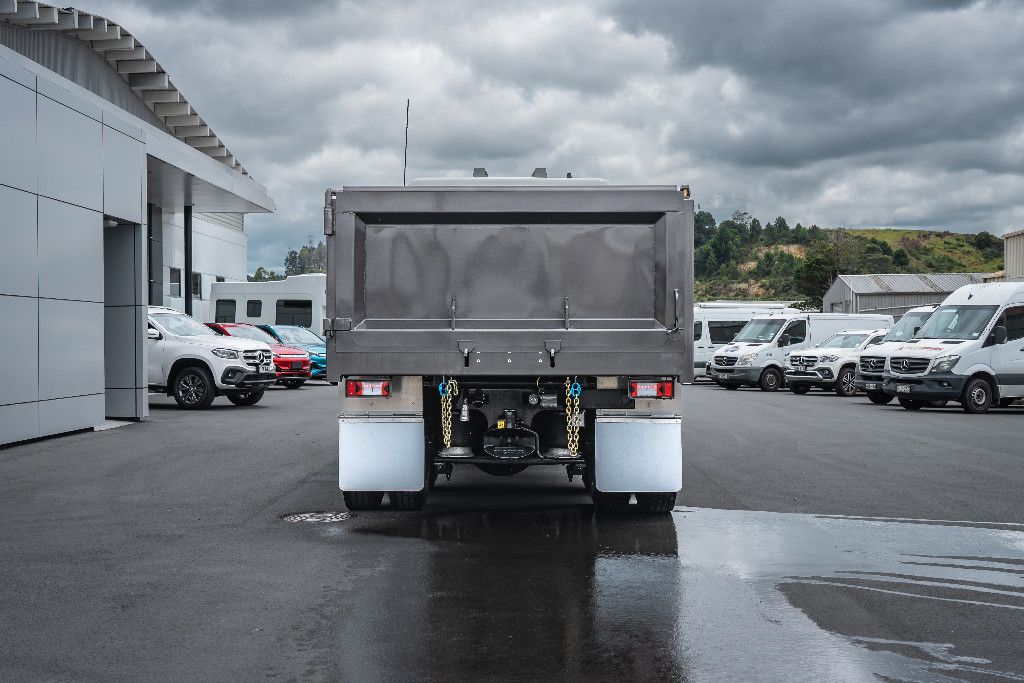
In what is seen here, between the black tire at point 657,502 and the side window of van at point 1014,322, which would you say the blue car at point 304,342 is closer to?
the side window of van at point 1014,322

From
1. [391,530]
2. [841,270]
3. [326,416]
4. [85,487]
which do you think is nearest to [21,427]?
[85,487]

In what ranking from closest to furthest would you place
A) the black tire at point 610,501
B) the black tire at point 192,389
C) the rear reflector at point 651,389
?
1. the rear reflector at point 651,389
2. the black tire at point 610,501
3. the black tire at point 192,389

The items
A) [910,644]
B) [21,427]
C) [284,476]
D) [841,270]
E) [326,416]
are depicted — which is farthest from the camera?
[841,270]

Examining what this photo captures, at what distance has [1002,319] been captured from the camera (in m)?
22.0

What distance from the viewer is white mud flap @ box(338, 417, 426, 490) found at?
8266 mm

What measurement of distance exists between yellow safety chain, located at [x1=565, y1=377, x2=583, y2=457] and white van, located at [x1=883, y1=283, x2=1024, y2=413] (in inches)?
600

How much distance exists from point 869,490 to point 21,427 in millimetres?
10409

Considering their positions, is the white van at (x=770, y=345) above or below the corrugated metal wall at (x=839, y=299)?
below

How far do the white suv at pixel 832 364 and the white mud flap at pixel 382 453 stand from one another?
21804 millimetres

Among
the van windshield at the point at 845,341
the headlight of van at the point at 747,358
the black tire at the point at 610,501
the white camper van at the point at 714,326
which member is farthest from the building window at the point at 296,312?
the black tire at the point at 610,501

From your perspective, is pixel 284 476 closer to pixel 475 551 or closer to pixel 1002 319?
pixel 475 551

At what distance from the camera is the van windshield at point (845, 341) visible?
29.3 metres

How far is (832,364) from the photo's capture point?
93.7ft

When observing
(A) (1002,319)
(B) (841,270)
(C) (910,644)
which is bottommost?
(C) (910,644)
